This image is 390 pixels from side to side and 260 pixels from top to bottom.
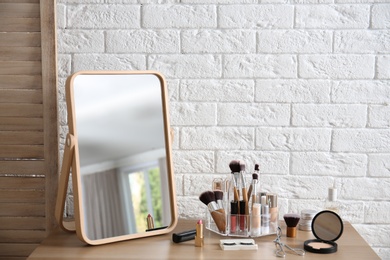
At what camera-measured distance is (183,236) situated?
1646 millimetres

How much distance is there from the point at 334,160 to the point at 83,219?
875mm

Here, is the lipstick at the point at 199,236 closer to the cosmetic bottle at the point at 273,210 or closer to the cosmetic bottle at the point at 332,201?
the cosmetic bottle at the point at 273,210

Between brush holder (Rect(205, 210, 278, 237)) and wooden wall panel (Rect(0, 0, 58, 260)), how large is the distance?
2.09 feet

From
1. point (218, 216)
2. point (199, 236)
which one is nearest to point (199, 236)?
point (199, 236)

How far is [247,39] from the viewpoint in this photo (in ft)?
6.19

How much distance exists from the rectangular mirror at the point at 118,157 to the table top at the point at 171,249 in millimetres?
38

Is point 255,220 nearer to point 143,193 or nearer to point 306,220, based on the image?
point 306,220

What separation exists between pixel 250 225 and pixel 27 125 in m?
0.83

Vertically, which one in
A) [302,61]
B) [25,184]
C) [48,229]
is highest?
[302,61]

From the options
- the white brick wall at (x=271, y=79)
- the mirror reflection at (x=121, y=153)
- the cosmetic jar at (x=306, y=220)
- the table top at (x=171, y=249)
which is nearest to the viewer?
the table top at (x=171, y=249)

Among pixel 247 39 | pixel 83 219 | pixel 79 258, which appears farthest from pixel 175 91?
pixel 79 258

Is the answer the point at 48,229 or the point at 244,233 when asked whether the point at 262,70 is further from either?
the point at 48,229

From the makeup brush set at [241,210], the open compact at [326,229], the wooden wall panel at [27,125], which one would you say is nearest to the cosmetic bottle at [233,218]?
the makeup brush set at [241,210]

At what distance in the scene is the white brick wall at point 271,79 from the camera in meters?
1.88
